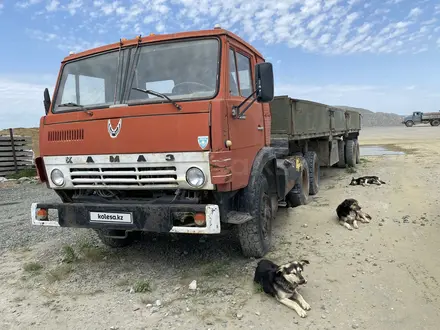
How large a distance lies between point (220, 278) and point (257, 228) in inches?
27.6

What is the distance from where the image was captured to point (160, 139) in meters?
3.83

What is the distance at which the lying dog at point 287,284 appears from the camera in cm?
358

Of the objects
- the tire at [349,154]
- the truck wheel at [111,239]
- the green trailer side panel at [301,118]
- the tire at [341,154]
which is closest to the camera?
the truck wheel at [111,239]

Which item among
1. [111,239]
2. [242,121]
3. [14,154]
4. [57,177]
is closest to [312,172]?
[242,121]

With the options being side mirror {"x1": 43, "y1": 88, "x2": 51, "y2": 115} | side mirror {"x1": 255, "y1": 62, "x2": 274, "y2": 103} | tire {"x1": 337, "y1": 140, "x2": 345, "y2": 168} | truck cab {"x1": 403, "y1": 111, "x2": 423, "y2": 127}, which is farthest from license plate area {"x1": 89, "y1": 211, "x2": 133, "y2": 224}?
truck cab {"x1": 403, "y1": 111, "x2": 423, "y2": 127}

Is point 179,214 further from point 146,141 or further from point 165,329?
point 165,329

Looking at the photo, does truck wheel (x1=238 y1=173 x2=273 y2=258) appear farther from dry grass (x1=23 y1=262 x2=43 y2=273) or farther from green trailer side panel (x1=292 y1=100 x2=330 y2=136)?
green trailer side panel (x1=292 y1=100 x2=330 y2=136)

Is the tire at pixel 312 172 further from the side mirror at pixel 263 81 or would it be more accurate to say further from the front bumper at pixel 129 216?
the front bumper at pixel 129 216

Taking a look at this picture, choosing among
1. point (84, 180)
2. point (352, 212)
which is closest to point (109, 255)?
point (84, 180)

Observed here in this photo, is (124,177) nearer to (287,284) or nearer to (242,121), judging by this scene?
(242,121)

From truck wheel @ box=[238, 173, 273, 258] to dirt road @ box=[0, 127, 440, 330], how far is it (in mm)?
191

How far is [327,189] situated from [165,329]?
274 inches

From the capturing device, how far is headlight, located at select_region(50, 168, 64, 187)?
437 centimetres

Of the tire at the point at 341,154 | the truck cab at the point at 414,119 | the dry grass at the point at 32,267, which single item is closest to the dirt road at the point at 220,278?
the dry grass at the point at 32,267
